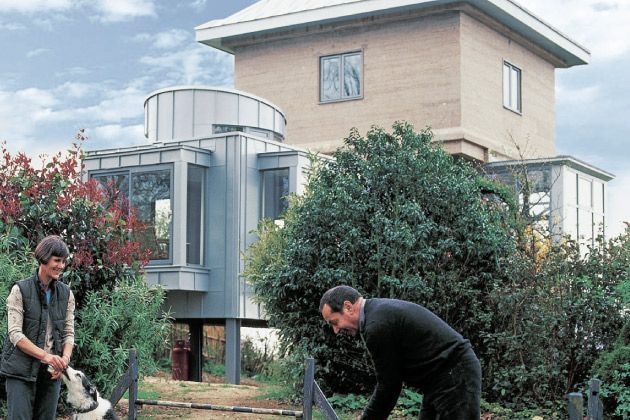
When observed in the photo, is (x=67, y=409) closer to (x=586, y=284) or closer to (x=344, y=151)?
(x=344, y=151)

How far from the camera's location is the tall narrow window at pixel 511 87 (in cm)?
3409

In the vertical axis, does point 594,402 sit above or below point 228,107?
below

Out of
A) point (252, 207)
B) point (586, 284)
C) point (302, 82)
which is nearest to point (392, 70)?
point (302, 82)

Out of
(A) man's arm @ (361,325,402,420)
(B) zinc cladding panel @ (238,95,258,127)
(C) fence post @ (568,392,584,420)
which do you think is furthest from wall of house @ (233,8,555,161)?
(A) man's arm @ (361,325,402,420)

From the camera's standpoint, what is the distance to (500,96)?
3356cm

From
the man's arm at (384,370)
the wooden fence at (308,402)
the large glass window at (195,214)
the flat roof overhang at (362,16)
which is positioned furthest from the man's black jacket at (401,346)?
the flat roof overhang at (362,16)

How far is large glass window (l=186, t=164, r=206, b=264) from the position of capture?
2488cm

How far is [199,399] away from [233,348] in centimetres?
888

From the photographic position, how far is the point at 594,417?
29.1 ft

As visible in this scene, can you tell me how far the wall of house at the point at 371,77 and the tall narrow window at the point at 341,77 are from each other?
179 mm

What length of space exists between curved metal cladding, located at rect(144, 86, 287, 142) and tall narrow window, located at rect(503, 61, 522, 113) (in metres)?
8.94

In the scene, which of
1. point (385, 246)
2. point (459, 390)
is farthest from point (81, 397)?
point (385, 246)

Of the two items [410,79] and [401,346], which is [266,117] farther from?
[401,346]

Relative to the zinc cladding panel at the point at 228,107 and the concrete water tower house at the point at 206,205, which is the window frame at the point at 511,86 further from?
the concrete water tower house at the point at 206,205
